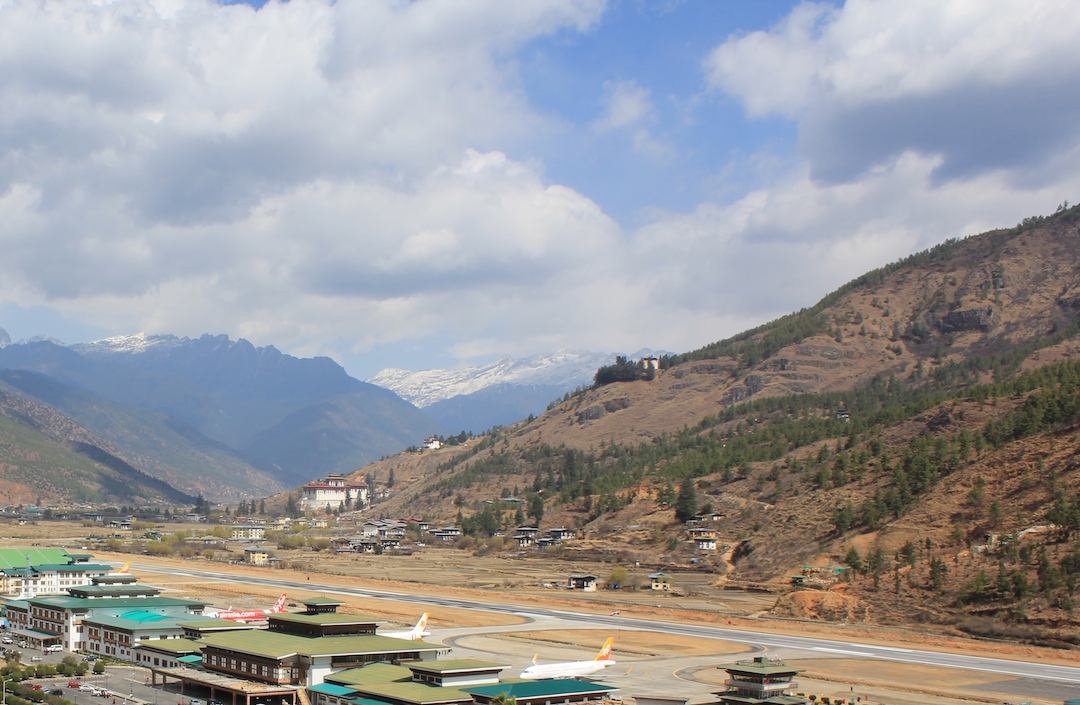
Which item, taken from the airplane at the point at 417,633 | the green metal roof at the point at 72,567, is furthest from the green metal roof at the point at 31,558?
the airplane at the point at 417,633

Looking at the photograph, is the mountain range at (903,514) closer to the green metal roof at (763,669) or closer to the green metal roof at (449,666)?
the green metal roof at (763,669)

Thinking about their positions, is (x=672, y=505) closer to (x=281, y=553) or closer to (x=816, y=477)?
(x=816, y=477)

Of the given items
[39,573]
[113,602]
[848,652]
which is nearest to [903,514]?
[848,652]

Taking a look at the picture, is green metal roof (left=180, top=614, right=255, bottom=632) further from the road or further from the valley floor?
the road

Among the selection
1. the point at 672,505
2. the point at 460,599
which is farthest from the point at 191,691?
the point at 672,505

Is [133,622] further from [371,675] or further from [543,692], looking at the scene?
[543,692]

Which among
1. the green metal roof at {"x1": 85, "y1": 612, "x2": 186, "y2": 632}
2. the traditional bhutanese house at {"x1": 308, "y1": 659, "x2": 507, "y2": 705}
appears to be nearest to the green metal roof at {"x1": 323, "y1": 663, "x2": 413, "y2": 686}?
the traditional bhutanese house at {"x1": 308, "y1": 659, "x2": 507, "y2": 705}

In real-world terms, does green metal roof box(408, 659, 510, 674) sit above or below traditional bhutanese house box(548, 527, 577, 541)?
below
